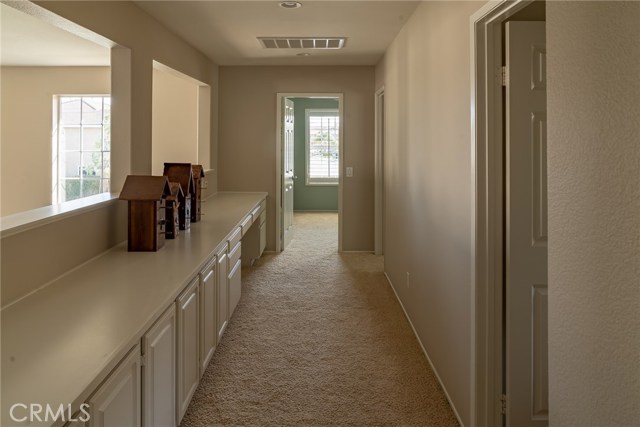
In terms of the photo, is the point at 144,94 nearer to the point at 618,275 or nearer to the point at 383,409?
the point at 383,409

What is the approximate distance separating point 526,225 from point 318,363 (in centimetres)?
164

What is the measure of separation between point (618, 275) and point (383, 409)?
1825 millimetres

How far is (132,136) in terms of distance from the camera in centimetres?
361

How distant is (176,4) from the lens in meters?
3.66

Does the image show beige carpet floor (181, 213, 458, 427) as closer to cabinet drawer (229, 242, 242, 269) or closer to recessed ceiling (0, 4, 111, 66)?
cabinet drawer (229, 242, 242, 269)

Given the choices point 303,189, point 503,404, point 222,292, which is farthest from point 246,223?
point 303,189

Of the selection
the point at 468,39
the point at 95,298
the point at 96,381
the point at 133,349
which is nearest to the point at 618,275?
the point at 96,381

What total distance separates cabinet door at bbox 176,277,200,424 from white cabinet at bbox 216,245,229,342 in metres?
0.57

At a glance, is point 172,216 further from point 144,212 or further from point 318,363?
point 318,363

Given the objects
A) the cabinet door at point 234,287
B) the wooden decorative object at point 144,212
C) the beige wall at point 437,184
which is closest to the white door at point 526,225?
the beige wall at point 437,184

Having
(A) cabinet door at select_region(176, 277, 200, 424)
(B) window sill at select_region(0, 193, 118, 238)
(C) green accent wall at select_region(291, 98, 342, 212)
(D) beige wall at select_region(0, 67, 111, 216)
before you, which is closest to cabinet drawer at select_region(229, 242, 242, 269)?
(B) window sill at select_region(0, 193, 118, 238)

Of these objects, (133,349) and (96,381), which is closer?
(96,381)

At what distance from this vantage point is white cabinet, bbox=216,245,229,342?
10.8 ft

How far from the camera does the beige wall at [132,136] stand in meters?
2.16
